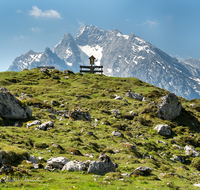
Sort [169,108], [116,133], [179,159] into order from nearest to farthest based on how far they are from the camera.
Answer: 1. [179,159]
2. [116,133]
3. [169,108]

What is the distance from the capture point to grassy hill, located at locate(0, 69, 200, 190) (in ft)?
39.7

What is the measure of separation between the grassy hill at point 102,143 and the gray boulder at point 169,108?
1367 mm

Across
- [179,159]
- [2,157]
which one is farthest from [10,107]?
[179,159]

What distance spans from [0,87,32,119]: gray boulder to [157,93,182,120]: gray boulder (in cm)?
2948

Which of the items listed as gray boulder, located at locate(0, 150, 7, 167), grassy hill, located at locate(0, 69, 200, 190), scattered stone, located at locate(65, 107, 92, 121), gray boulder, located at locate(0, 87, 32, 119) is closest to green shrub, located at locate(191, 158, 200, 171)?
grassy hill, located at locate(0, 69, 200, 190)

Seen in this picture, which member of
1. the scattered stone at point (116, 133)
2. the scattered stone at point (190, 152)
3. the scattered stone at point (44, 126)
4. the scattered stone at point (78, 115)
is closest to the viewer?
the scattered stone at point (44, 126)

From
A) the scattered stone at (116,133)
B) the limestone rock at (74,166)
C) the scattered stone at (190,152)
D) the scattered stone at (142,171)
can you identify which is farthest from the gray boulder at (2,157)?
the scattered stone at (190,152)

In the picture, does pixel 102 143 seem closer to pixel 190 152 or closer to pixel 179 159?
pixel 179 159

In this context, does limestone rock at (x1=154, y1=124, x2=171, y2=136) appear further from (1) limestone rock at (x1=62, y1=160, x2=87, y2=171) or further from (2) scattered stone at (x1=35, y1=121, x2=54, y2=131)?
(1) limestone rock at (x1=62, y1=160, x2=87, y2=171)

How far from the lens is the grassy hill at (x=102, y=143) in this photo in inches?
476

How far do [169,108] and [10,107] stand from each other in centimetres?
3343

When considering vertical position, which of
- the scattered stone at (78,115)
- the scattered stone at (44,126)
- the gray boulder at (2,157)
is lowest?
the gray boulder at (2,157)

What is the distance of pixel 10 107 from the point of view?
2573 centimetres

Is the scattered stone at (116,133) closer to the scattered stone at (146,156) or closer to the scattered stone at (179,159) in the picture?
the scattered stone at (146,156)
